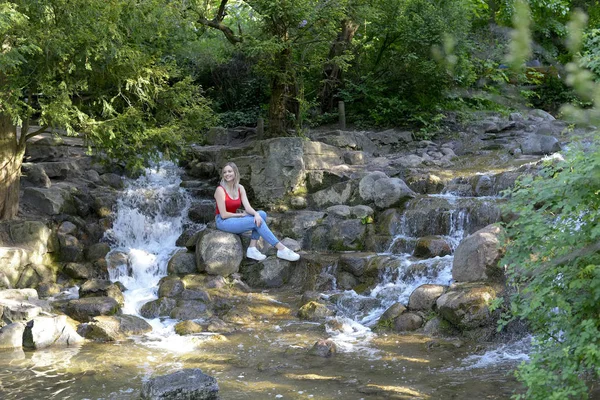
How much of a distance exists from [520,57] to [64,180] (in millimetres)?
12848

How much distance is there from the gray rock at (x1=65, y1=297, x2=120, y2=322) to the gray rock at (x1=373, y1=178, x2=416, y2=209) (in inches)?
201

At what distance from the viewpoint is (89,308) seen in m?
9.13

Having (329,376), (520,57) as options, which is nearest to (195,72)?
(329,376)

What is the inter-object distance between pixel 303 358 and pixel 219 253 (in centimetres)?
375

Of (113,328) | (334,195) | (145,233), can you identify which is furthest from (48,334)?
(334,195)

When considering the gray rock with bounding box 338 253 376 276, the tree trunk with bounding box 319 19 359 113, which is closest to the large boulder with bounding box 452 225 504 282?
the gray rock with bounding box 338 253 376 276

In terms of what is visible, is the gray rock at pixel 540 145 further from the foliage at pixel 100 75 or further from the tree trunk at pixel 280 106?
the foliage at pixel 100 75

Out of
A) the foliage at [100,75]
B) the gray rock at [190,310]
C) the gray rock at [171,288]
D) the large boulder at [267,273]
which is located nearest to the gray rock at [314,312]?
the gray rock at [190,310]

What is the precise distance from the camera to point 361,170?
45.4 ft

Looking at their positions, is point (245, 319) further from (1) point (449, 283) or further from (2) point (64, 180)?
(2) point (64, 180)

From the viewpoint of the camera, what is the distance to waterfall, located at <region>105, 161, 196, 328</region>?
11023mm

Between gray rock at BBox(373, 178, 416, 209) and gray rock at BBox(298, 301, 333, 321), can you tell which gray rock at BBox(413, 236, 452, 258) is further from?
gray rock at BBox(298, 301, 333, 321)

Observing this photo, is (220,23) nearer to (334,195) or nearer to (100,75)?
(100,75)

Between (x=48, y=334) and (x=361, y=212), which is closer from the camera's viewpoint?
(x=48, y=334)
